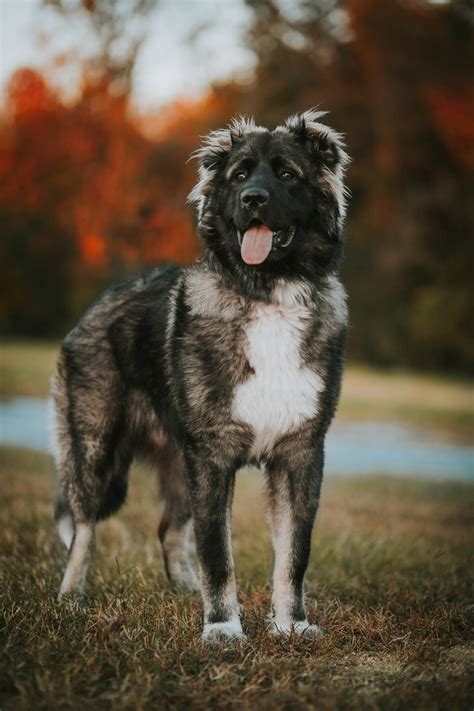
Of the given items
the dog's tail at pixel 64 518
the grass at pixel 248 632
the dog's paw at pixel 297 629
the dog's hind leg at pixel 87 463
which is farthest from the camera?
the dog's tail at pixel 64 518

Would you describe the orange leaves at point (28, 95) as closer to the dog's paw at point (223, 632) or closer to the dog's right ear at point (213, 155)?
the dog's right ear at point (213, 155)

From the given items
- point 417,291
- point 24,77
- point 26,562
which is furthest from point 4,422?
point 417,291

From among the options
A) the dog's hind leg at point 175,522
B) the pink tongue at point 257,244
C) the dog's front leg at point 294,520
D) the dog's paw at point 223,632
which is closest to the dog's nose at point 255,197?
the pink tongue at point 257,244

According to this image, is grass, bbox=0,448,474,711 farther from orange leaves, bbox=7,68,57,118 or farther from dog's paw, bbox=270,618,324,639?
orange leaves, bbox=7,68,57,118

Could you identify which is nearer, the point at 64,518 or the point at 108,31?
the point at 64,518

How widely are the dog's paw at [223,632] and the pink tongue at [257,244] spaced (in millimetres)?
1773

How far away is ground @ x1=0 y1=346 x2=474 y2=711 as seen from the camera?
3.25 meters

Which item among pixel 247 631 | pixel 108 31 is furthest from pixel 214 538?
pixel 108 31

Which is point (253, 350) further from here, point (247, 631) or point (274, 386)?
point (247, 631)

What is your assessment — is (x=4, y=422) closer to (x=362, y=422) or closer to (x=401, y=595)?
(x=362, y=422)

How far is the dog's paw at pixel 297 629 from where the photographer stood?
4021 millimetres

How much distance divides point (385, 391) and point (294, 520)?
1679 centimetres

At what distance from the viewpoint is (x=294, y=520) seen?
4.18m

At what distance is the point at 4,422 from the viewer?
598 inches
